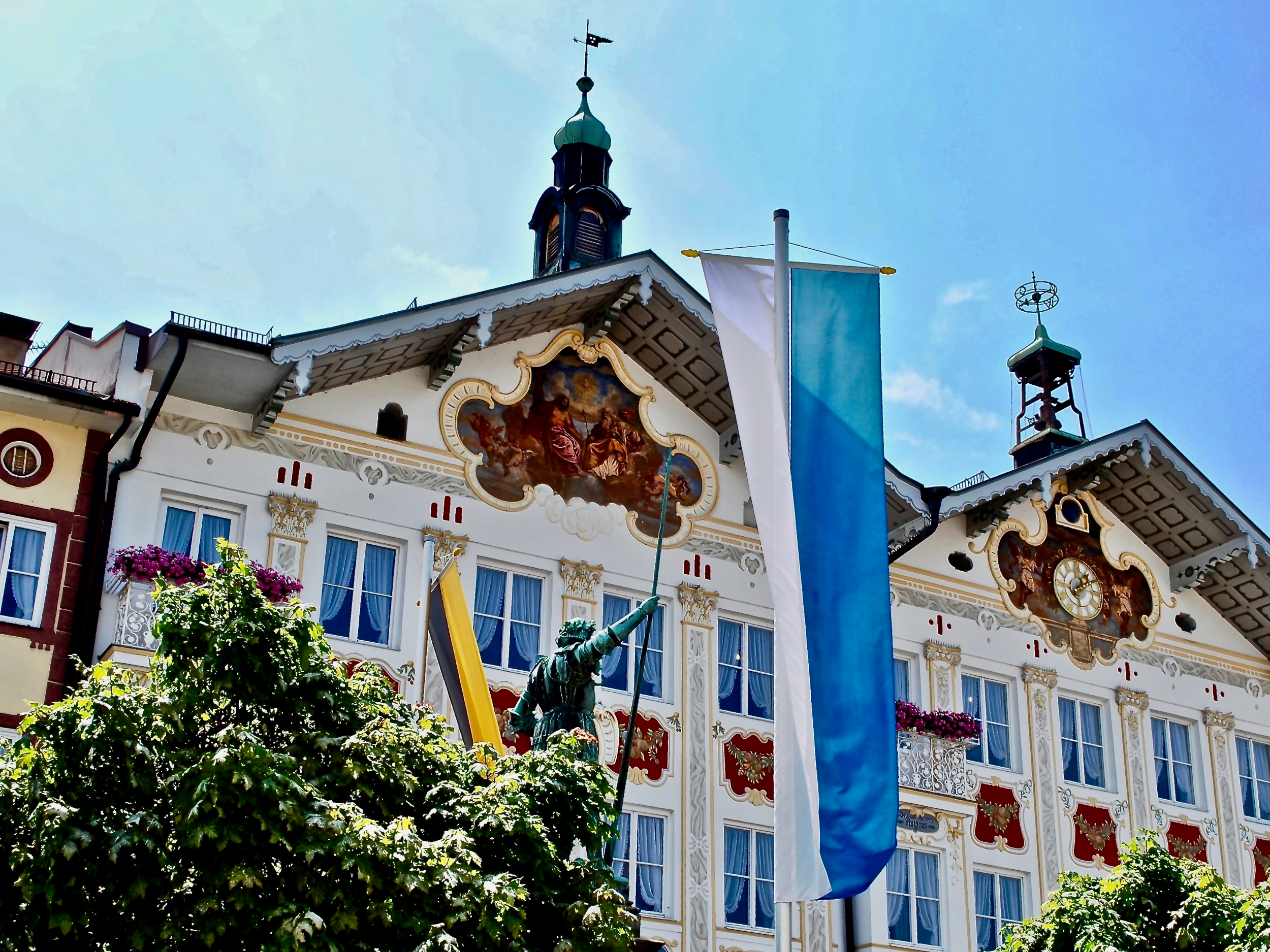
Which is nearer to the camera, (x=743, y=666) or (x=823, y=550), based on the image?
(x=823, y=550)

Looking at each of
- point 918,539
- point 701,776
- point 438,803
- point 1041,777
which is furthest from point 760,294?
point 1041,777

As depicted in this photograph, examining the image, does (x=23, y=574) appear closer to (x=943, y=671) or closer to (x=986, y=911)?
(x=943, y=671)

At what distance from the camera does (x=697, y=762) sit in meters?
24.2

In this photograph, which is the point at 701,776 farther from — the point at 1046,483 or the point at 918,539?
the point at 1046,483

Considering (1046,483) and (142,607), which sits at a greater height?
(1046,483)

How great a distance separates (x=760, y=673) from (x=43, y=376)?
11.0 meters

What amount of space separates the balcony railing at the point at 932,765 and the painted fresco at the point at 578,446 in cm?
475

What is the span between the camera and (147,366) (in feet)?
72.4

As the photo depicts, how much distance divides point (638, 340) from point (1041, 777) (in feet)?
31.0

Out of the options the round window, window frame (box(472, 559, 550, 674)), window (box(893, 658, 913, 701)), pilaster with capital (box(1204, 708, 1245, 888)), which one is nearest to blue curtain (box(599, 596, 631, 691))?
window frame (box(472, 559, 550, 674))

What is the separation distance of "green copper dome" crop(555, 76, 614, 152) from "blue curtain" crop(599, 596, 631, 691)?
33.0ft

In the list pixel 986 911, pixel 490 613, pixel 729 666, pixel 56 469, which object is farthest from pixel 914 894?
pixel 56 469

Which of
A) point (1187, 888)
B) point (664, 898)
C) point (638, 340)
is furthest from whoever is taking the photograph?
point (638, 340)

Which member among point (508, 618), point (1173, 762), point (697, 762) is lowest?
point (697, 762)
